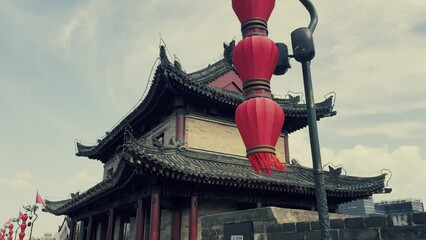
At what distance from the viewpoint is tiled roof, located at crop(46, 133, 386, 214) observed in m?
10.1

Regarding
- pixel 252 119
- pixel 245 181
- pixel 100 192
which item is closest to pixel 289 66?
pixel 252 119

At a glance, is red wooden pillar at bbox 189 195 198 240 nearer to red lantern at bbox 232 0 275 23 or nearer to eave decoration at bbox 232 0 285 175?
eave decoration at bbox 232 0 285 175

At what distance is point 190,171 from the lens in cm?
1054

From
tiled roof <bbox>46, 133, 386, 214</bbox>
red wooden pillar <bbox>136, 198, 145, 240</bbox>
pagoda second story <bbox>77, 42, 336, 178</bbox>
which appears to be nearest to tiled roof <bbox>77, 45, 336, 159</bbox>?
pagoda second story <bbox>77, 42, 336, 178</bbox>

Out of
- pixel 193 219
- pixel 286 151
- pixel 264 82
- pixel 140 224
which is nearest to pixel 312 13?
pixel 264 82

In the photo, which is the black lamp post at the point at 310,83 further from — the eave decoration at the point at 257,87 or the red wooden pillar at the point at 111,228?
the red wooden pillar at the point at 111,228

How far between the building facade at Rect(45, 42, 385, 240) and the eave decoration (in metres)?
6.99

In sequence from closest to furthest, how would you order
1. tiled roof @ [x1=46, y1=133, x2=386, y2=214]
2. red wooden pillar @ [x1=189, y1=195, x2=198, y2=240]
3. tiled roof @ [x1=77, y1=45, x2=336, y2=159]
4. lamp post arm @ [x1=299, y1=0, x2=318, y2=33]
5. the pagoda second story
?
lamp post arm @ [x1=299, y1=0, x2=318, y2=33] → tiled roof @ [x1=46, y1=133, x2=386, y2=214] → red wooden pillar @ [x1=189, y1=195, x2=198, y2=240] → tiled roof @ [x1=77, y1=45, x2=336, y2=159] → the pagoda second story

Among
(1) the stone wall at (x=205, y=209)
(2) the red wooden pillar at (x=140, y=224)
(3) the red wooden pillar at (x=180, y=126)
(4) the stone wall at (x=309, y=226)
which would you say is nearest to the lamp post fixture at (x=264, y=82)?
(4) the stone wall at (x=309, y=226)

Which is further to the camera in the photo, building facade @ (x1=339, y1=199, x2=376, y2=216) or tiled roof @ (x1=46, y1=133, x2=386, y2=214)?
building facade @ (x1=339, y1=199, x2=376, y2=216)

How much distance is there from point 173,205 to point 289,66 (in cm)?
945

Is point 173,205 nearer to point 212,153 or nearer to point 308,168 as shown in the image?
point 212,153

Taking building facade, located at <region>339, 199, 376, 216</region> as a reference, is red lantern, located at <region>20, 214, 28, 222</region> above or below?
below

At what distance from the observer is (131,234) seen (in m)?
14.8
